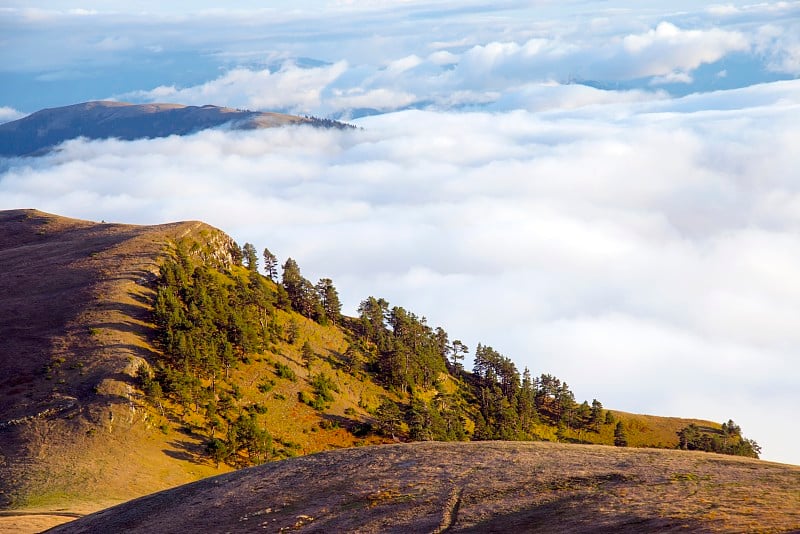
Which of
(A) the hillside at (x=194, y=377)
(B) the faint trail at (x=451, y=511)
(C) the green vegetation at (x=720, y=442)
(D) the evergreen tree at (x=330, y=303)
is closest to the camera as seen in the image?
(B) the faint trail at (x=451, y=511)

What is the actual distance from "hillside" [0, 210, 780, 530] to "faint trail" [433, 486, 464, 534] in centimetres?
2910

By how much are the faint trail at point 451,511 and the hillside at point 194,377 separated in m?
29.1

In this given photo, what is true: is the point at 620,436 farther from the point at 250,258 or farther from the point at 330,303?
the point at 250,258

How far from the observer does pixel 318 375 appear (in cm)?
9994

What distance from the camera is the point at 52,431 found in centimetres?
6475

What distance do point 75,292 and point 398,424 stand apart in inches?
2013

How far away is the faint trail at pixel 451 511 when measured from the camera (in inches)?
1069

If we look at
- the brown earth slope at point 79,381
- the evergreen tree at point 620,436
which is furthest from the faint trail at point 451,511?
the evergreen tree at point 620,436

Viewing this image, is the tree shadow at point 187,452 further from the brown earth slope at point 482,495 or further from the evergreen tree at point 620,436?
the evergreen tree at point 620,436

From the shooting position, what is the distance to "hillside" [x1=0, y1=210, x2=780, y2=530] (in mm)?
64375

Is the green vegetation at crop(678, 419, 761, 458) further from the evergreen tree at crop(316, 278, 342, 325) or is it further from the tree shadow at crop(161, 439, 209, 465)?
the tree shadow at crop(161, 439, 209, 465)

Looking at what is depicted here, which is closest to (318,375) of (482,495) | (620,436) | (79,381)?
(79,381)

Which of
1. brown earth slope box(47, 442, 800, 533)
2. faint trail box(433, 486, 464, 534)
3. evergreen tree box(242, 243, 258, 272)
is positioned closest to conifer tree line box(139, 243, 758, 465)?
evergreen tree box(242, 243, 258, 272)

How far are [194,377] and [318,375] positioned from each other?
24.0 meters
